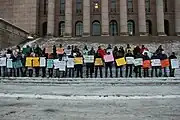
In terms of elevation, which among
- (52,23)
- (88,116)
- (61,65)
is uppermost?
(52,23)

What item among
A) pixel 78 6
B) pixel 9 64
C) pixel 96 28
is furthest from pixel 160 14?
pixel 9 64

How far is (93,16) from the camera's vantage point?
58031mm

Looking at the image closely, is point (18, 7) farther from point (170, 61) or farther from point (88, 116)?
point (88, 116)

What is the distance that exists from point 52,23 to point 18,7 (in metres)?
7.96

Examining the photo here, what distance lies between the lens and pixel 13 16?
5841cm

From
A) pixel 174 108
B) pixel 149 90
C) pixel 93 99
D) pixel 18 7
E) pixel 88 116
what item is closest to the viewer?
pixel 88 116

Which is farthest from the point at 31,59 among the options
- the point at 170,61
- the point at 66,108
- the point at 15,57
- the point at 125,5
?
the point at 125,5

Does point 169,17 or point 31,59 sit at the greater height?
point 169,17

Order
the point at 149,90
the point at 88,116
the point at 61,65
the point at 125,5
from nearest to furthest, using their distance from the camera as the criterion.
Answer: the point at 88,116, the point at 149,90, the point at 61,65, the point at 125,5

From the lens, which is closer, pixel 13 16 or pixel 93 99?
pixel 93 99

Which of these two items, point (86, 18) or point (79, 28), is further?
point (79, 28)

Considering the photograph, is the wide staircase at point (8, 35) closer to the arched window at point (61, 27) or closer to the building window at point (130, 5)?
the arched window at point (61, 27)

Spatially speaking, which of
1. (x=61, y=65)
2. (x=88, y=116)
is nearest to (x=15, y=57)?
(x=61, y=65)

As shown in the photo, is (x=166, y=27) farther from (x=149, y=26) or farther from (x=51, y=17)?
(x=51, y=17)
